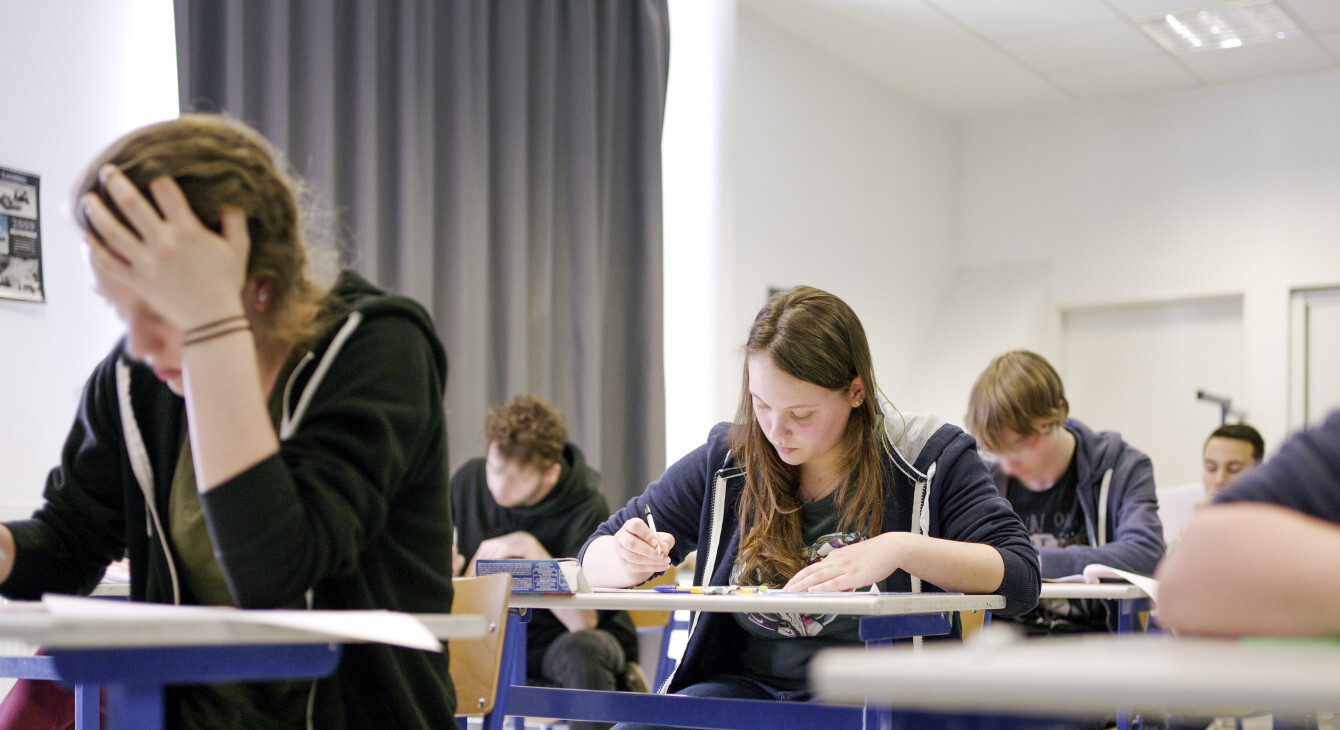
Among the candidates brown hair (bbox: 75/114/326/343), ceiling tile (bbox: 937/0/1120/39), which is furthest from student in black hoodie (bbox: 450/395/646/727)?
ceiling tile (bbox: 937/0/1120/39)

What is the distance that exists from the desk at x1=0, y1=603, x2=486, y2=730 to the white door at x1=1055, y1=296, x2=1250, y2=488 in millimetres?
5968

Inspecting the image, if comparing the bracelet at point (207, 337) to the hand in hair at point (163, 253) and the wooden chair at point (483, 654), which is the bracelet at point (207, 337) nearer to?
the hand in hair at point (163, 253)

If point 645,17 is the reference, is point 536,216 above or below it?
below

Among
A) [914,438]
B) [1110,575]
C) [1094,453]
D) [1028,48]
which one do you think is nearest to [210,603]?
[914,438]

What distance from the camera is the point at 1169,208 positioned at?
6.21 metres

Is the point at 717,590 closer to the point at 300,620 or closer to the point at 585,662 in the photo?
the point at 300,620

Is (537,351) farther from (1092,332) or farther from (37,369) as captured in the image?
(1092,332)

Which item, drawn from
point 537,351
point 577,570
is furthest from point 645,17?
point 577,570

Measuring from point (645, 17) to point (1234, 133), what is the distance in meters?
3.29

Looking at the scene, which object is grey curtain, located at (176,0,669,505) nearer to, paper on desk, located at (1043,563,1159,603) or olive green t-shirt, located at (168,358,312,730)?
paper on desk, located at (1043,563,1159,603)

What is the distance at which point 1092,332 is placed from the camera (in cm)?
655

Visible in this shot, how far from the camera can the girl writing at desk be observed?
176cm

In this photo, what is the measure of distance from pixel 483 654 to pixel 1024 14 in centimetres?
450

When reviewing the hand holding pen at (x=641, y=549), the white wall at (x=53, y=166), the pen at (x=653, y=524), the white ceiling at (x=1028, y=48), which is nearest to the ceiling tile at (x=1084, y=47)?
the white ceiling at (x=1028, y=48)
